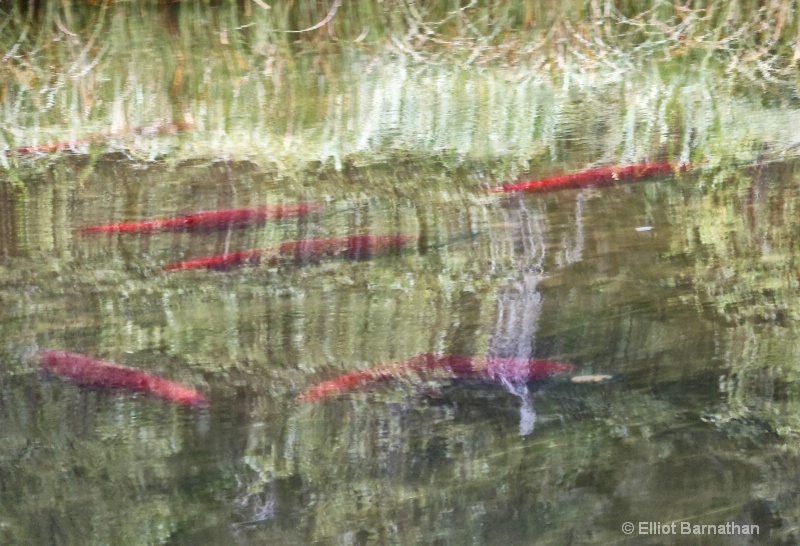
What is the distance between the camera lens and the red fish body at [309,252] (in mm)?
835

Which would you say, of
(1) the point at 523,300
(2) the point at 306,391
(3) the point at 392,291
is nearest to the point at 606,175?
(1) the point at 523,300

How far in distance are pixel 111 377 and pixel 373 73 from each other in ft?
1.55

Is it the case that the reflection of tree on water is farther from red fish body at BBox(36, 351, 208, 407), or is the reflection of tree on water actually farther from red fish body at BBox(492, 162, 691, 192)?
red fish body at BBox(36, 351, 208, 407)

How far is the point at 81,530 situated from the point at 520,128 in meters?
0.69

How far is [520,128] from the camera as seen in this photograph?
2.84ft

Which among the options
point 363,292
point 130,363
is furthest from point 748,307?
point 130,363

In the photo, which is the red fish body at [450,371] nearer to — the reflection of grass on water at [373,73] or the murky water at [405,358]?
the murky water at [405,358]

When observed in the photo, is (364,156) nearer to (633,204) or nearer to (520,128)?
(520,128)

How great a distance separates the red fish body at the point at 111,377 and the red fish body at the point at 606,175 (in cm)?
49

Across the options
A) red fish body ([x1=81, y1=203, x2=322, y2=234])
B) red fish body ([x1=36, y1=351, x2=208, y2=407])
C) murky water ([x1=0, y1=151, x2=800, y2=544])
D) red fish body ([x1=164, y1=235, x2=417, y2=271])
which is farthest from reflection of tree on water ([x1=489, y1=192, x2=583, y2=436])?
red fish body ([x1=36, y1=351, x2=208, y2=407])

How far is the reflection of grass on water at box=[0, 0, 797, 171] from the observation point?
83 cm

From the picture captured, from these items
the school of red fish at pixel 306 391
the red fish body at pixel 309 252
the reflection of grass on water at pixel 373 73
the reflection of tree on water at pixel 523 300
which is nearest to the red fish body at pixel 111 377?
the school of red fish at pixel 306 391

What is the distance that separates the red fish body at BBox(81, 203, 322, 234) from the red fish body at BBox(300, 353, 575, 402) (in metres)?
0.21

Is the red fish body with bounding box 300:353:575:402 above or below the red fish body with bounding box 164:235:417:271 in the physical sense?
below
